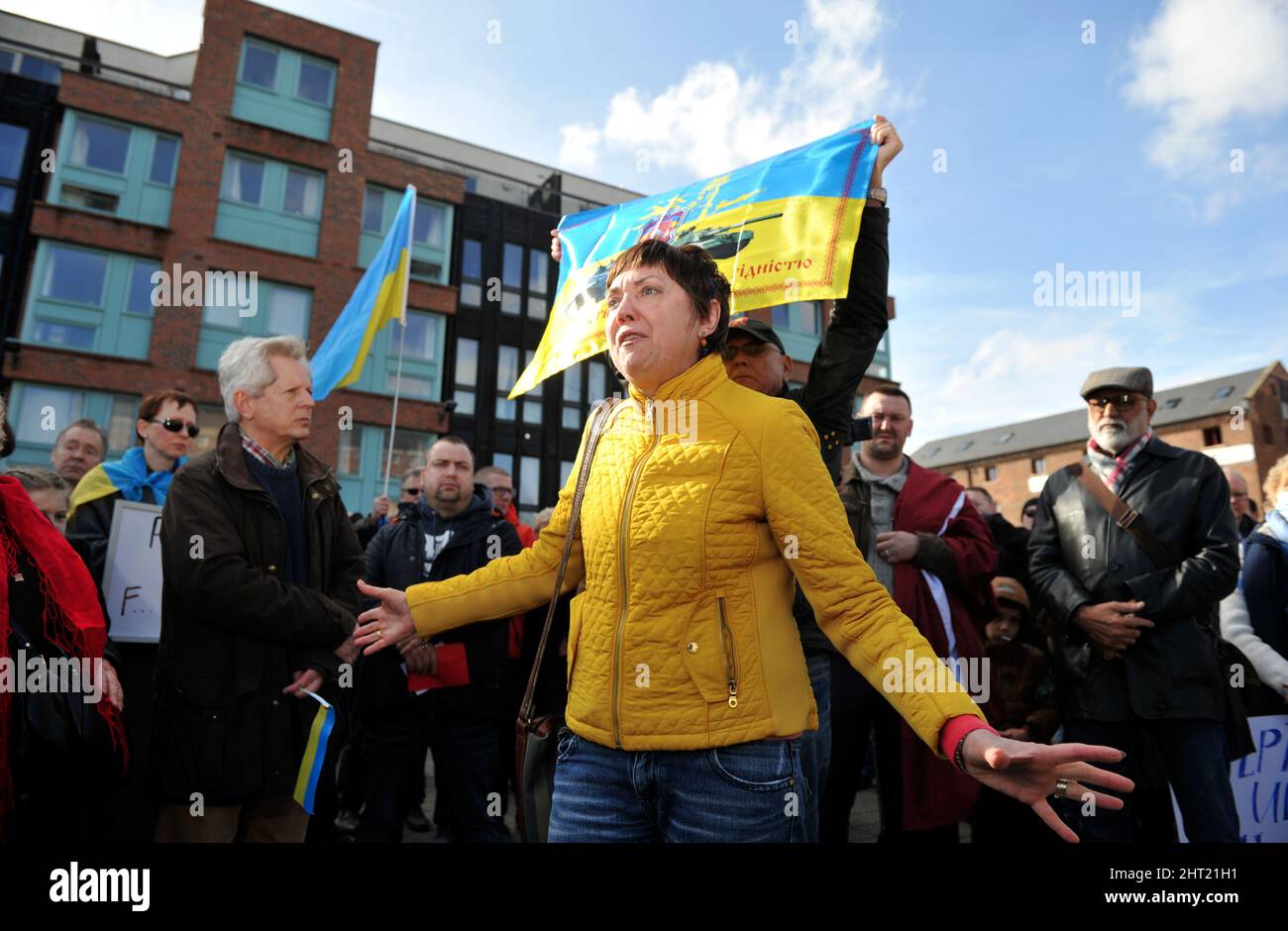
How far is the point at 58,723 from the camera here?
8.77 ft

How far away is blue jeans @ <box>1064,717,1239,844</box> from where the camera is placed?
3412 mm

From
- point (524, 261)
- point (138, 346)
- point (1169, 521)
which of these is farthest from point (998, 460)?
point (1169, 521)

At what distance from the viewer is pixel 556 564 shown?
2297 millimetres

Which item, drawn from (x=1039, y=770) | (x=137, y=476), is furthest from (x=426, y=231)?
(x=1039, y=770)

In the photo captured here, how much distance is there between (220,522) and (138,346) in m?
21.3

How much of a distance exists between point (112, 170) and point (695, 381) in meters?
25.1

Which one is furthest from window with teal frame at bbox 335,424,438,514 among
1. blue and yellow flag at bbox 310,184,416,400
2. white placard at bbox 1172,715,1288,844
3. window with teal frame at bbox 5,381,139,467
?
white placard at bbox 1172,715,1288,844

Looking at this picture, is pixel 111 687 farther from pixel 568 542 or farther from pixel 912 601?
pixel 912 601

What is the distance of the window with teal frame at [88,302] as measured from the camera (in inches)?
798

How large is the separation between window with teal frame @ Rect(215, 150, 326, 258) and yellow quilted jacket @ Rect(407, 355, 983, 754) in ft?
76.7

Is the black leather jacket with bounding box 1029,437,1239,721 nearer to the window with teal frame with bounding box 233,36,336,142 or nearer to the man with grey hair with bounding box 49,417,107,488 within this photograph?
the man with grey hair with bounding box 49,417,107,488

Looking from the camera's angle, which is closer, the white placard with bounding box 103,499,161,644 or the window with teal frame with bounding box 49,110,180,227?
the white placard with bounding box 103,499,161,644

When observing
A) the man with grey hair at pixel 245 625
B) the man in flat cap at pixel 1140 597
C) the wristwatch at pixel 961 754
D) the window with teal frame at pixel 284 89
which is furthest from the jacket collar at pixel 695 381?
the window with teal frame at pixel 284 89

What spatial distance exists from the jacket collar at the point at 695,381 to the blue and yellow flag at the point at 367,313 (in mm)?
7617
